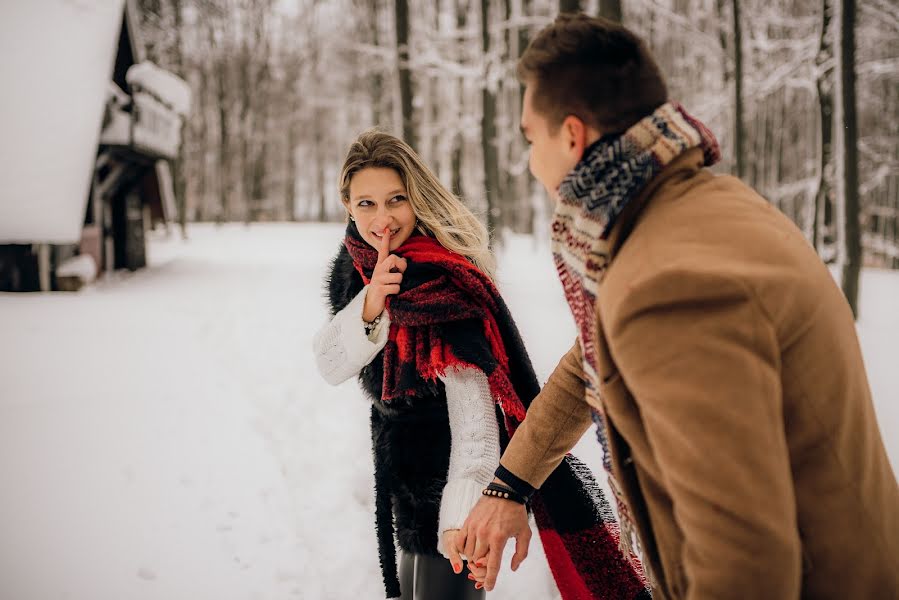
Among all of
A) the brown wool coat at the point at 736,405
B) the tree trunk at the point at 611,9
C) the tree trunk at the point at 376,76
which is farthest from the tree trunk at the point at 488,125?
the brown wool coat at the point at 736,405

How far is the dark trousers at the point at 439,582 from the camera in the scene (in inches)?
83.1

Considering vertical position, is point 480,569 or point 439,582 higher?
point 480,569

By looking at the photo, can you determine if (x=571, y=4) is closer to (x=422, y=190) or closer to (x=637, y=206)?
(x=422, y=190)

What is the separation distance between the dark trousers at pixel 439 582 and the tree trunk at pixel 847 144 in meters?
7.85

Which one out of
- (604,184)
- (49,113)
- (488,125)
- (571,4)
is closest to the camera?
(604,184)

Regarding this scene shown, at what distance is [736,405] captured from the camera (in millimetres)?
919

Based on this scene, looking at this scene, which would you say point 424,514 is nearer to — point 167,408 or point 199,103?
point 167,408

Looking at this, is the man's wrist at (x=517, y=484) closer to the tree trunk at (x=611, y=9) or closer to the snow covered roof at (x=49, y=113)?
the tree trunk at (x=611, y=9)

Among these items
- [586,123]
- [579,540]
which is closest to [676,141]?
[586,123]

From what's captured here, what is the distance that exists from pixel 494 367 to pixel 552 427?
1.14 ft

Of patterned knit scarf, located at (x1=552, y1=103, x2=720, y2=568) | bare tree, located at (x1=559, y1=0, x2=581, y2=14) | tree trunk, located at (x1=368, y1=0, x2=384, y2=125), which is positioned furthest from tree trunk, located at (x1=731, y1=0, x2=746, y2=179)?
patterned knit scarf, located at (x1=552, y1=103, x2=720, y2=568)

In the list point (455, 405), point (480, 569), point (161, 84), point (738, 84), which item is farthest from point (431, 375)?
point (161, 84)

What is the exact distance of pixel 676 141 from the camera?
1.14m

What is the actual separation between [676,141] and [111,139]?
14328 mm
